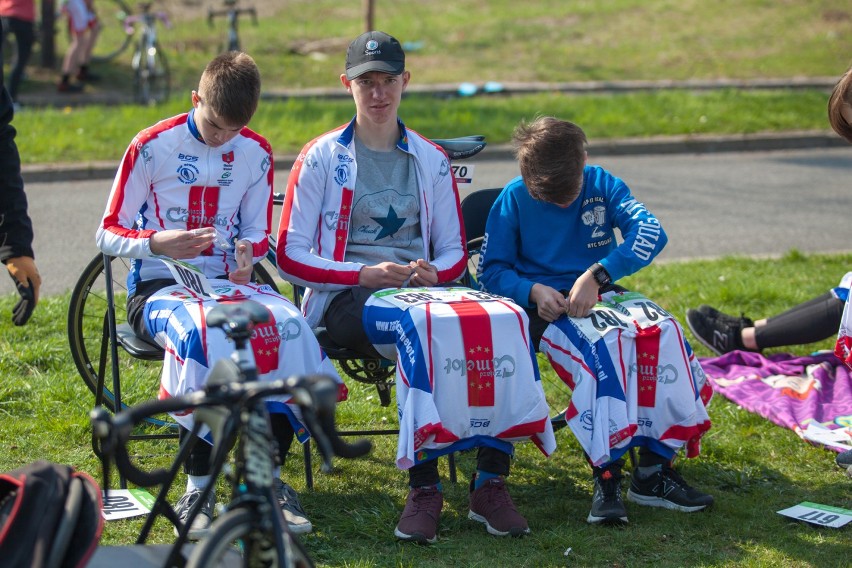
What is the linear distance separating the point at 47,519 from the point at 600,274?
7.75ft

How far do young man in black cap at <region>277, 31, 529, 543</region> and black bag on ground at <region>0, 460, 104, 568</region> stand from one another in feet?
5.37

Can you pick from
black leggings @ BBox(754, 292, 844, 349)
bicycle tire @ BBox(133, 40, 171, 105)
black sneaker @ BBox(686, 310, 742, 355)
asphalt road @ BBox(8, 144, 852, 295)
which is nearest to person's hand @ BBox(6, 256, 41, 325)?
asphalt road @ BBox(8, 144, 852, 295)

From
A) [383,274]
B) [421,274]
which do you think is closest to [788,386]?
[421,274]

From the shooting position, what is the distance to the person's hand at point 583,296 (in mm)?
4281

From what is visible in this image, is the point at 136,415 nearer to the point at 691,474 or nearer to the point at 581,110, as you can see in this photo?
the point at 691,474

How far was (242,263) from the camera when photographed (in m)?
4.31

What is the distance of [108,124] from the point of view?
36.6ft

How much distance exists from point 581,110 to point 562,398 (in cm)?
744

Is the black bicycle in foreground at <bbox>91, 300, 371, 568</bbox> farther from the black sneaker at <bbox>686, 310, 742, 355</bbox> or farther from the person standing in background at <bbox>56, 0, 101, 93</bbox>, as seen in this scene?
the person standing in background at <bbox>56, 0, 101, 93</bbox>

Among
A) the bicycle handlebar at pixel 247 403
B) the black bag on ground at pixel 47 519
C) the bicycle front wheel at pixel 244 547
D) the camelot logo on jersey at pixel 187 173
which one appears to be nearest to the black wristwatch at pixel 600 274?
the camelot logo on jersey at pixel 187 173

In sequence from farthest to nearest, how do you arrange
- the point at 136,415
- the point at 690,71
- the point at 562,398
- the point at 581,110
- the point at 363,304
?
the point at 690,71
the point at 581,110
the point at 562,398
the point at 363,304
the point at 136,415

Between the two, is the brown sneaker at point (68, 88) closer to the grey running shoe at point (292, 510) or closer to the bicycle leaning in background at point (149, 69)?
the bicycle leaning in background at point (149, 69)

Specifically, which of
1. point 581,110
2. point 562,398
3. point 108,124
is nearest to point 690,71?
point 581,110

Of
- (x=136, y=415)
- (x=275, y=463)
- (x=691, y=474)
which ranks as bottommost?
(x=691, y=474)
